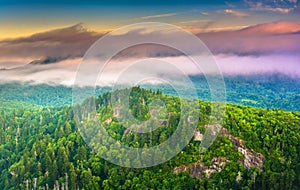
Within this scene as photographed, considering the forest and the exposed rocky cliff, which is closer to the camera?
the forest

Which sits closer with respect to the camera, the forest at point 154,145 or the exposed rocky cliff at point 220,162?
the forest at point 154,145

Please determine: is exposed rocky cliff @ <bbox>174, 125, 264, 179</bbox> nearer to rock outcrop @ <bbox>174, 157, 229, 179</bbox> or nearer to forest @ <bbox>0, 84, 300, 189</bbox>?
rock outcrop @ <bbox>174, 157, 229, 179</bbox>

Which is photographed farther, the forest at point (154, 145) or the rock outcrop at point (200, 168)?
the rock outcrop at point (200, 168)

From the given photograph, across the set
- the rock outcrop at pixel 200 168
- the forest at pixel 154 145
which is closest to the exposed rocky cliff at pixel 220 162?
the rock outcrop at pixel 200 168

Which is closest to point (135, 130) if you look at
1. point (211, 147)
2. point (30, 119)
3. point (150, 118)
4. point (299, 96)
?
point (150, 118)

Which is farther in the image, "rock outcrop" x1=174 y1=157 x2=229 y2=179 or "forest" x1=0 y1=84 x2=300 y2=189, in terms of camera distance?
"rock outcrop" x1=174 y1=157 x2=229 y2=179

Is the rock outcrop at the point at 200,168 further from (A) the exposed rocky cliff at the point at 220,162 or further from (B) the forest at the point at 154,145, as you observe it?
(B) the forest at the point at 154,145

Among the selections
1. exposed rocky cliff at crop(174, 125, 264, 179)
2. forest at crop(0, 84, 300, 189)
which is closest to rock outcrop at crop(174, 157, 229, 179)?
exposed rocky cliff at crop(174, 125, 264, 179)

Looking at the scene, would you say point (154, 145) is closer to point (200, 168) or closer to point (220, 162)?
point (200, 168)

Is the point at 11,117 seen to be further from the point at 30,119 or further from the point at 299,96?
the point at 299,96
